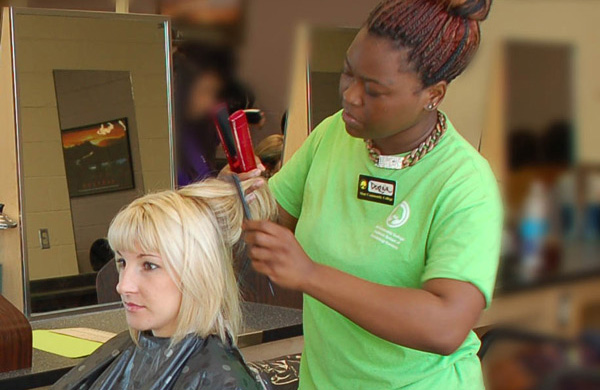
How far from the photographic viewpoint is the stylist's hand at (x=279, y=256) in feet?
3.43

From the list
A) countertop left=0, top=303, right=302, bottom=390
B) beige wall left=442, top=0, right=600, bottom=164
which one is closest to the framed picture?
countertop left=0, top=303, right=302, bottom=390

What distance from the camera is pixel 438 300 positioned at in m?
1.06

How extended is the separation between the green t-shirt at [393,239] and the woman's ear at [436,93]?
6 centimetres

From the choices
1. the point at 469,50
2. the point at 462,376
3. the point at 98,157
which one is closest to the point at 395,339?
the point at 462,376

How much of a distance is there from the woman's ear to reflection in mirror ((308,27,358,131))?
89.8 inches

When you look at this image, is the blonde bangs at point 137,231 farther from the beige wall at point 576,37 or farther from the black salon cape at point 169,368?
the beige wall at point 576,37

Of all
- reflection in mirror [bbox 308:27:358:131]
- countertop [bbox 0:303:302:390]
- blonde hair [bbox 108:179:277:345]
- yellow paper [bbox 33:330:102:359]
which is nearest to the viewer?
blonde hair [bbox 108:179:277:345]

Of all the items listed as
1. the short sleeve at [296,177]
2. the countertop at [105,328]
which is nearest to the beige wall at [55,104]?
the countertop at [105,328]

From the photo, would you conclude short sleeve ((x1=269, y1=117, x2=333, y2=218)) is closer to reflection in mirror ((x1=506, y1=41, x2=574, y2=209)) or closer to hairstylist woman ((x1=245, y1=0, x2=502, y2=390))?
hairstylist woman ((x1=245, y1=0, x2=502, y2=390))

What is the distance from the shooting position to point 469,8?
3.55 ft

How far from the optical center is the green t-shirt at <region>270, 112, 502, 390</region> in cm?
112

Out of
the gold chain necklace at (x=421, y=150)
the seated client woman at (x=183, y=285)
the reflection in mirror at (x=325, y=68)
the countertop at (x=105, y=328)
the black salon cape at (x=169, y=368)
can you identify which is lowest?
the countertop at (x=105, y=328)

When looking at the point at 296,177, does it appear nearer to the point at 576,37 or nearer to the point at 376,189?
the point at 376,189

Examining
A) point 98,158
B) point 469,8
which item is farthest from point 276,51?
point 469,8
